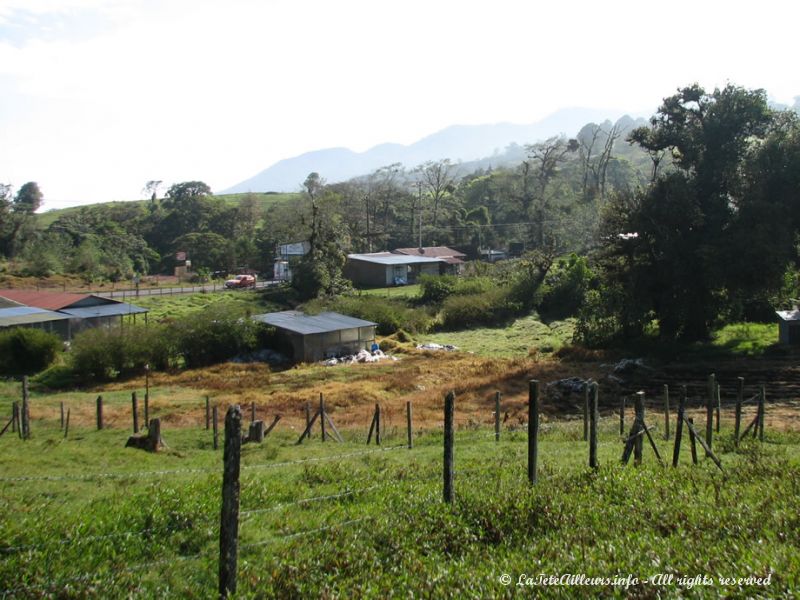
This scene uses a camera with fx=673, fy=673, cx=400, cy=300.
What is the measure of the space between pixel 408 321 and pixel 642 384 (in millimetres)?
25034

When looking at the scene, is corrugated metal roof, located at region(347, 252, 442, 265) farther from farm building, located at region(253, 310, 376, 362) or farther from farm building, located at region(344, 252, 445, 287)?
farm building, located at region(253, 310, 376, 362)

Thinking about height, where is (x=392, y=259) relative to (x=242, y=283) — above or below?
above

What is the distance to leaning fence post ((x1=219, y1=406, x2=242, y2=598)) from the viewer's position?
6.64 meters

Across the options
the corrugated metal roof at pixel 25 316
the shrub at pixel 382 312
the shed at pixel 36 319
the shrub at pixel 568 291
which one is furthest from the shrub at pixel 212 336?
the shrub at pixel 568 291

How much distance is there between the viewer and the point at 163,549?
8094 mm

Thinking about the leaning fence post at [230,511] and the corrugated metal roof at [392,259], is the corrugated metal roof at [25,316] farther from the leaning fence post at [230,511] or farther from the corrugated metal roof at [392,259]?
the leaning fence post at [230,511]

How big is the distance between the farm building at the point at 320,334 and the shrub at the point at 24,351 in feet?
42.7

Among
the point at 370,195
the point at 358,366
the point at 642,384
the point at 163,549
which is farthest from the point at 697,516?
the point at 370,195

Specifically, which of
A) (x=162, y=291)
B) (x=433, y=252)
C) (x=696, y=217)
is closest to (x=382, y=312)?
(x=696, y=217)

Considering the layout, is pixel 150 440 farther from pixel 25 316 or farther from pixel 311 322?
pixel 25 316

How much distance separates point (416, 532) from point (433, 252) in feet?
279

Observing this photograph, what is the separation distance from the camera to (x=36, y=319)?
44000mm

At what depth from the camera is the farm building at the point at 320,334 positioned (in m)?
43.9

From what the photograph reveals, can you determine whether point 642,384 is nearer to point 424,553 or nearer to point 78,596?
point 424,553
